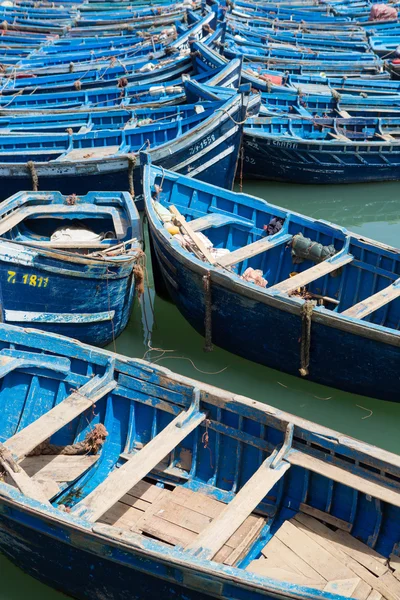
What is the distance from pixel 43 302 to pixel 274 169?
8.92 metres

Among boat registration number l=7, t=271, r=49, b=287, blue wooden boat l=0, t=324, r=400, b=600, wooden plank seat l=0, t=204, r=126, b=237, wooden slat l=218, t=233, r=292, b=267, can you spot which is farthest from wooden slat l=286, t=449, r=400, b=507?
wooden plank seat l=0, t=204, r=126, b=237

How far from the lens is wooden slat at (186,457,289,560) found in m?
6.09

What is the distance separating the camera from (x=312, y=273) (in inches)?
410

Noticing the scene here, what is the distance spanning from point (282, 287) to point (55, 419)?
411cm

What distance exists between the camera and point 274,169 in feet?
56.6

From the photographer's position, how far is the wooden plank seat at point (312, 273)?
10.1 m

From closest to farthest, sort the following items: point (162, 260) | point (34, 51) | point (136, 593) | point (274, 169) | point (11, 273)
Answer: point (136, 593), point (11, 273), point (162, 260), point (274, 169), point (34, 51)

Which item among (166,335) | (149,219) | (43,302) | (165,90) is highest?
(165,90)

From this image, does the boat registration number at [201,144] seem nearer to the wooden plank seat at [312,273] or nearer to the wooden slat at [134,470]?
the wooden plank seat at [312,273]

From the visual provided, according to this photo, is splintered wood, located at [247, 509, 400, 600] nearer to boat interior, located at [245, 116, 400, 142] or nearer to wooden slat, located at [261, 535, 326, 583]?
wooden slat, located at [261, 535, 326, 583]

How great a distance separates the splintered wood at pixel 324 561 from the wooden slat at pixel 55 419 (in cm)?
250

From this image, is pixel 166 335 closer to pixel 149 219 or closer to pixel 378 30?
pixel 149 219

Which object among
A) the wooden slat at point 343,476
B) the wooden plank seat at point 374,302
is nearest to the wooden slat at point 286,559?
the wooden slat at point 343,476

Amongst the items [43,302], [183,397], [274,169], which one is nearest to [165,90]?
[274,169]
